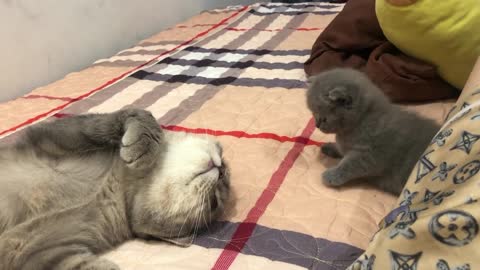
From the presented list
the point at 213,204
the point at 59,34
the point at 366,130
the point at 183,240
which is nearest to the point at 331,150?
the point at 366,130

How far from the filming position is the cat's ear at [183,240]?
0.97 metres

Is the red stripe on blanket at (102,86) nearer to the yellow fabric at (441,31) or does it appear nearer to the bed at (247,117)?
the bed at (247,117)

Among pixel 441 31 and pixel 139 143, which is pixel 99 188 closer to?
pixel 139 143

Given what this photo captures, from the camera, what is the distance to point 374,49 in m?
1.59

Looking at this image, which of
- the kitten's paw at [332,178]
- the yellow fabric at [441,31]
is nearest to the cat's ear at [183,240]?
the kitten's paw at [332,178]

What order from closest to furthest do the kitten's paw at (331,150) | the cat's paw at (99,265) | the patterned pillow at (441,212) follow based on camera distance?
the patterned pillow at (441,212) < the cat's paw at (99,265) < the kitten's paw at (331,150)

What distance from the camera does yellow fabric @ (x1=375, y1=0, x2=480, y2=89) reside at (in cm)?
125

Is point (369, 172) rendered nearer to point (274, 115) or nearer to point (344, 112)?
point (344, 112)

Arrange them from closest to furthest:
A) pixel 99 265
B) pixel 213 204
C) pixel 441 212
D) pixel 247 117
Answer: pixel 441 212, pixel 99 265, pixel 213 204, pixel 247 117

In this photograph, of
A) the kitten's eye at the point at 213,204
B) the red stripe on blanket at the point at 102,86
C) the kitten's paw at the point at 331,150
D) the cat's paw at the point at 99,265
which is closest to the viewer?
the cat's paw at the point at 99,265

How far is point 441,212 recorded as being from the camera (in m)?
0.55

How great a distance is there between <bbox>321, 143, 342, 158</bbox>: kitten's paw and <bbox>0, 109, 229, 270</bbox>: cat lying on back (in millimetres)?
324

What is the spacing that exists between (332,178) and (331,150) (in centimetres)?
18

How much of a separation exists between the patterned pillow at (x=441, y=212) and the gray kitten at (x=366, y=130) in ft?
0.97
